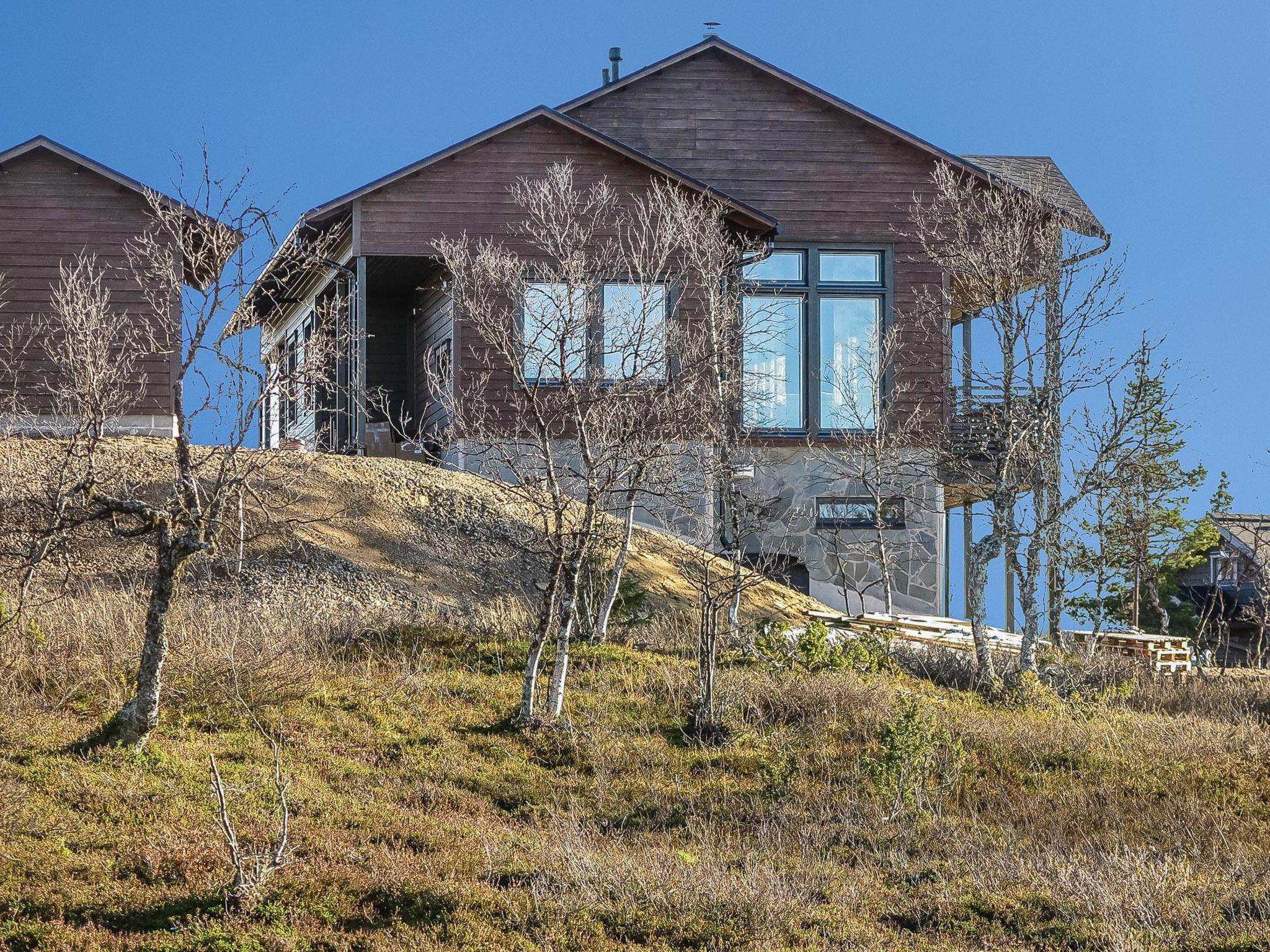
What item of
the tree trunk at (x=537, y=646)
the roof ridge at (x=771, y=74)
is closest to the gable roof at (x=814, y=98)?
the roof ridge at (x=771, y=74)

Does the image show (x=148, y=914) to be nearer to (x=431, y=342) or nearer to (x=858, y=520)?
(x=858, y=520)

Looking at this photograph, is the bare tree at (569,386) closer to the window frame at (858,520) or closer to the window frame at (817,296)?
the window frame at (817,296)

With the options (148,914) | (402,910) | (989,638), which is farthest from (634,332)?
(989,638)

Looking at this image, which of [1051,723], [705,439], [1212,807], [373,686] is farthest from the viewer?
[705,439]

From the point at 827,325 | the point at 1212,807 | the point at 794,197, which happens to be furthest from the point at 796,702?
the point at 794,197

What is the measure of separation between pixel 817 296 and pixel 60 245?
42.4ft

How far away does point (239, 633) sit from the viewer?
12969mm

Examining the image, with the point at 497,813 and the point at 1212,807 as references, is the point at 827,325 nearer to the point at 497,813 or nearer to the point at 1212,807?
the point at 1212,807

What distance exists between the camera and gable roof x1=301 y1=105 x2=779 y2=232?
21.7 meters

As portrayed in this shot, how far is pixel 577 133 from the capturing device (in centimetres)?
2277

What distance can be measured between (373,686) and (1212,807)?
744 centimetres

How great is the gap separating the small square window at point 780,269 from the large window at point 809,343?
11 mm

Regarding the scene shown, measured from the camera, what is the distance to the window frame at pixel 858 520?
22.9 meters

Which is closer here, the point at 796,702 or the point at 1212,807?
the point at 1212,807
